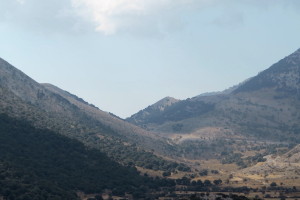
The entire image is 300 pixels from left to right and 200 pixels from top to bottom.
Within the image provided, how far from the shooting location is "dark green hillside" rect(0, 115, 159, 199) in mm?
102812

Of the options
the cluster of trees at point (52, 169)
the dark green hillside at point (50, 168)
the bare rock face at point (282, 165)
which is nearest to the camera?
→ the dark green hillside at point (50, 168)

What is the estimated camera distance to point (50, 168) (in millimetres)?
125688

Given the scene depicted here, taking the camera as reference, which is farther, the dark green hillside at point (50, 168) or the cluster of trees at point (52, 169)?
the cluster of trees at point (52, 169)

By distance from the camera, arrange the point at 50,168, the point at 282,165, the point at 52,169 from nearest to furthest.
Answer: the point at 52,169 → the point at 50,168 → the point at 282,165

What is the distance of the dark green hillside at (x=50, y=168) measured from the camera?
337ft

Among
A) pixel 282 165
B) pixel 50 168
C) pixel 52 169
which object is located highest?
pixel 282 165

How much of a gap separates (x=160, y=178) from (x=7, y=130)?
167 ft

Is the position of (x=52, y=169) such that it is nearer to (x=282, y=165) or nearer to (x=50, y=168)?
(x=50, y=168)

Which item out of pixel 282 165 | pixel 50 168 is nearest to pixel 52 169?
pixel 50 168

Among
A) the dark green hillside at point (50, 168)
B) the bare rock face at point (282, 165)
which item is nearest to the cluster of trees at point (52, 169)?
the dark green hillside at point (50, 168)

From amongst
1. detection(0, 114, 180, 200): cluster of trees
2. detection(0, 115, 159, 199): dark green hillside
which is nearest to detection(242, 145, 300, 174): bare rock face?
detection(0, 114, 180, 200): cluster of trees

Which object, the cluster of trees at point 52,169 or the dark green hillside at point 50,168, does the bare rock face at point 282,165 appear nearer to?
the cluster of trees at point 52,169

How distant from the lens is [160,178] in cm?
14925

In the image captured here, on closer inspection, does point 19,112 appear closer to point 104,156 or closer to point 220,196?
point 104,156
